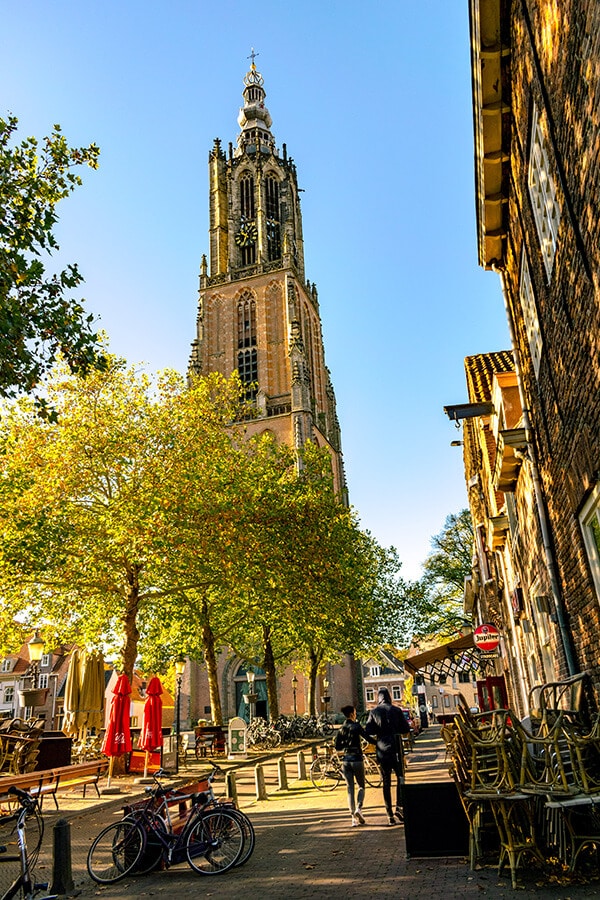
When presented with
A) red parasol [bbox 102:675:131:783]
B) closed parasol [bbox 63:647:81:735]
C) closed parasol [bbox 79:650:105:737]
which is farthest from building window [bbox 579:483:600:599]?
closed parasol [bbox 79:650:105:737]

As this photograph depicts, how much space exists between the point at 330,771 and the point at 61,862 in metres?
9.40

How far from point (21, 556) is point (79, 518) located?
106 inches

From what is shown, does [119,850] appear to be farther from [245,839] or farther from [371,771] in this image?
[371,771]

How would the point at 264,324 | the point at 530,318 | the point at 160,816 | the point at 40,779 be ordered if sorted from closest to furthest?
the point at 160,816 → the point at 530,318 → the point at 40,779 → the point at 264,324

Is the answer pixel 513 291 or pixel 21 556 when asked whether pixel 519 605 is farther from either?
pixel 21 556

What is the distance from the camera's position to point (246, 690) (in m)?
50.3

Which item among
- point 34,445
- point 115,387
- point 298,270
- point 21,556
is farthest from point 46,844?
point 298,270

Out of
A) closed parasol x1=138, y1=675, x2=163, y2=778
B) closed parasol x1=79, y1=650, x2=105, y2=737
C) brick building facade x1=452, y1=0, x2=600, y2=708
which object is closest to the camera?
brick building facade x1=452, y1=0, x2=600, y2=708

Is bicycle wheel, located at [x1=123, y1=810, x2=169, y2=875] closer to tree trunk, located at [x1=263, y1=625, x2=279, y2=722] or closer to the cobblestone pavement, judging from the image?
the cobblestone pavement

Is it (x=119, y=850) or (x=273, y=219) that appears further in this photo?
(x=273, y=219)

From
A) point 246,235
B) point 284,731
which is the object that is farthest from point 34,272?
point 246,235

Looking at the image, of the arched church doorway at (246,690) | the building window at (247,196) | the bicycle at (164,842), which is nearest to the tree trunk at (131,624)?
the bicycle at (164,842)

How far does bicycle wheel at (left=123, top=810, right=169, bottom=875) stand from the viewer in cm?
722

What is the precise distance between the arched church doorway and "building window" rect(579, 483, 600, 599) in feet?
153
